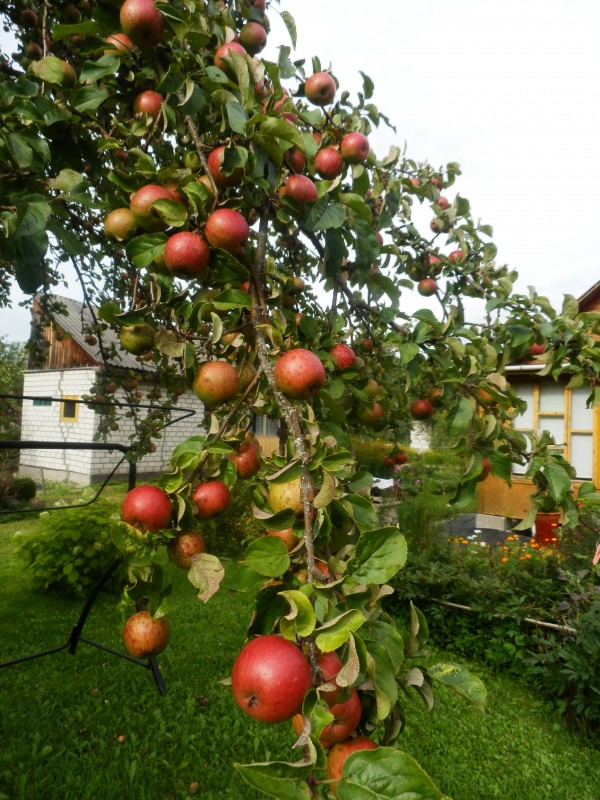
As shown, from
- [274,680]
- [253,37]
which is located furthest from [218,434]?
[253,37]

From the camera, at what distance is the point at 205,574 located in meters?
0.86

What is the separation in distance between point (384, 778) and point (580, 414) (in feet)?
30.7

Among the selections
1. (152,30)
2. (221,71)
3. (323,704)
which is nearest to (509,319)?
(221,71)

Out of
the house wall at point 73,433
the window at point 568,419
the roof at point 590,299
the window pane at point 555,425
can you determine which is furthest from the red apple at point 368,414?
the house wall at point 73,433

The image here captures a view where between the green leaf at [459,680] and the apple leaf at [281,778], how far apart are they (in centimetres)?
32

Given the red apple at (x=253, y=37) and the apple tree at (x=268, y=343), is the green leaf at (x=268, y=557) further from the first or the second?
the red apple at (x=253, y=37)

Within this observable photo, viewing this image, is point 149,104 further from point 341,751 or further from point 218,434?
point 341,751

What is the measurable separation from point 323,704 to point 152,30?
1.38m

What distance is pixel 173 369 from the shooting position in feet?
11.7

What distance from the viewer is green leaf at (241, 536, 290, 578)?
0.76 m

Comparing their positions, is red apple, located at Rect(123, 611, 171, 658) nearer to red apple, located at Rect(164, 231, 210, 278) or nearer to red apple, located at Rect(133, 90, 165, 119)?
red apple, located at Rect(164, 231, 210, 278)

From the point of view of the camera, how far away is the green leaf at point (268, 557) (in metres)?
0.76

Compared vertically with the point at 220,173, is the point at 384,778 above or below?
below

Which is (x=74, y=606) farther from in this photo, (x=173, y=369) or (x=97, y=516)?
(x=173, y=369)
